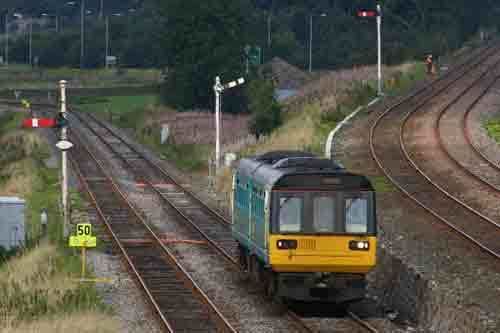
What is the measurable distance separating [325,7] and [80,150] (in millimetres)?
80223

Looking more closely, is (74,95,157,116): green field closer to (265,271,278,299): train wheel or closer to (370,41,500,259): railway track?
(370,41,500,259): railway track

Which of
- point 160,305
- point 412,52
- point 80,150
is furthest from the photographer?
point 412,52

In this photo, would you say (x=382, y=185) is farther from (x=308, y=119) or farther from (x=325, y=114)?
(x=325, y=114)

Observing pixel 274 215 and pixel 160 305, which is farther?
pixel 160 305

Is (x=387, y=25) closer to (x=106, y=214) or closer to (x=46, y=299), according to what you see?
(x=106, y=214)

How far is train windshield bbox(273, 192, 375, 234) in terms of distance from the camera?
2116 centimetres

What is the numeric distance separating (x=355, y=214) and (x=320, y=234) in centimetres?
75

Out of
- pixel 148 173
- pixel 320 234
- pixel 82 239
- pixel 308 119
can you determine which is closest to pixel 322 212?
pixel 320 234

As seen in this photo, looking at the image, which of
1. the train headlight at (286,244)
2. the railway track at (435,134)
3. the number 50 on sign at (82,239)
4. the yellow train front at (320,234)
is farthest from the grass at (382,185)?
the train headlight at (286,244)

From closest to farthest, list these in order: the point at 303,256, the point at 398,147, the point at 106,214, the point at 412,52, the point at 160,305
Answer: the point at 303,256 → the point at 160,305 → the point at 106,214 → the point at 398,147 → the point at 412,52

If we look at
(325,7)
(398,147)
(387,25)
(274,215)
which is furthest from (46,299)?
(325,7)

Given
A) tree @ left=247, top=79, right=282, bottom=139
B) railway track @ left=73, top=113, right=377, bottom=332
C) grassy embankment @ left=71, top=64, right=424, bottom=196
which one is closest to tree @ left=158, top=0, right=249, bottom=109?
grassy embankment @ left=71, top=64, right=424, bottom=196

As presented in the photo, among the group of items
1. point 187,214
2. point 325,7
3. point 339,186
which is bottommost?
point 187,214

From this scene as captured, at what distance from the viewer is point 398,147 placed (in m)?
43.2
